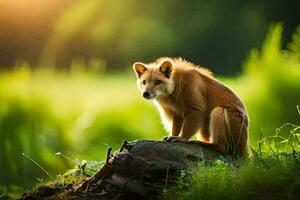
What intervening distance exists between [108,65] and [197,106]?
8.30 metres

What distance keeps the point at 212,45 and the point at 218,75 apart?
2.42 metres

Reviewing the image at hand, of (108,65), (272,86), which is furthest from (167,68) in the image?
(108,65)

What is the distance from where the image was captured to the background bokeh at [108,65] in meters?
10.3

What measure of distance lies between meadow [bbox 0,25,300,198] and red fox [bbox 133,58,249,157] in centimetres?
168

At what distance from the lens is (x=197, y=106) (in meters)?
7.87

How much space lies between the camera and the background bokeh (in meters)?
10.3

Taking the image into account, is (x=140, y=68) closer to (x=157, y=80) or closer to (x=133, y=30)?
(x=157, y=80)

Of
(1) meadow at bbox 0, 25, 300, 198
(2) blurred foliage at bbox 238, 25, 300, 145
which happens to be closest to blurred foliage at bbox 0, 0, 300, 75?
(2) blurred foliage at bbox 238, 25, 300, 145

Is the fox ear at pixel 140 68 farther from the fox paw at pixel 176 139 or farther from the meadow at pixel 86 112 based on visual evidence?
the meadow at pixel 86 112

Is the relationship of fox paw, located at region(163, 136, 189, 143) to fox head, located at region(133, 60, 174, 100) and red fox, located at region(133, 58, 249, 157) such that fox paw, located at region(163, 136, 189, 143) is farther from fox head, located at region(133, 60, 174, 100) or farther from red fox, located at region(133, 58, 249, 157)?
fox head, located at region(133, 60, 174, 100)

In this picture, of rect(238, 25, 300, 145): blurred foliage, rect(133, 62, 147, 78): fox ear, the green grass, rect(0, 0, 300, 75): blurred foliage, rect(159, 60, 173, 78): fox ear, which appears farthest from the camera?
rect(0, 0, 300, 75): blurred foliage

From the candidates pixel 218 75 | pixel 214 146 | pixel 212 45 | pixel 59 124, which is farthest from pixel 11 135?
pixel 212 45

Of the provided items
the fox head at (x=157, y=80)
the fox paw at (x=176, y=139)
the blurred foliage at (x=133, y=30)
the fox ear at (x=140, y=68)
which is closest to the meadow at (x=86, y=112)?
the fox ear at (x=140, y=68)

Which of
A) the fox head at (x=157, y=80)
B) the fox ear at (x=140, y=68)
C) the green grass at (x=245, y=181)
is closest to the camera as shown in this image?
the green grass at (x=245, y=181)
